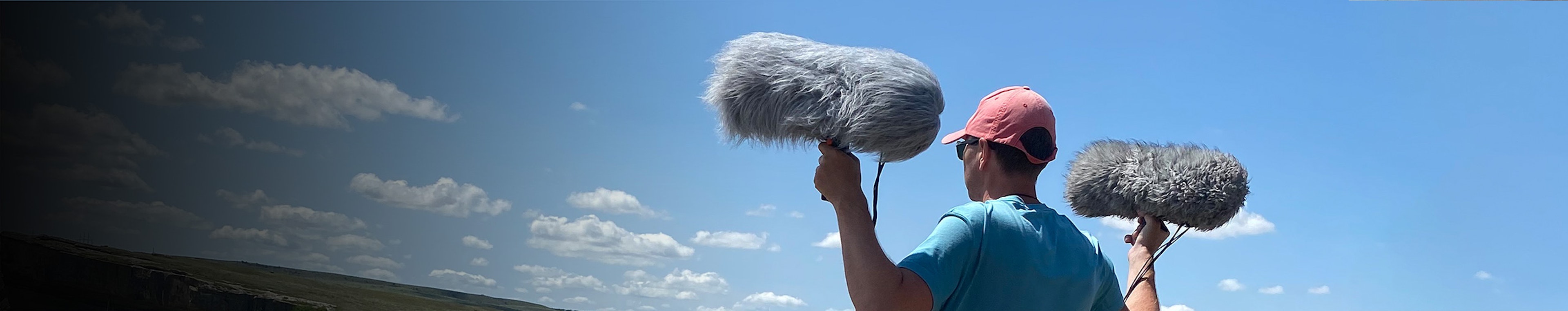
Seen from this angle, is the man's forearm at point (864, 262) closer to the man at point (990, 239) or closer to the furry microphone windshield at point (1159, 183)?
the man at point (990, 239)

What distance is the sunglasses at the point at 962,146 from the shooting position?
1961mm

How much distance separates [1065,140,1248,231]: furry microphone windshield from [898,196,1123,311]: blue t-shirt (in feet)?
3.73

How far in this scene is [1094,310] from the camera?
2.26 metres

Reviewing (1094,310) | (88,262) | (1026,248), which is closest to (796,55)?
(1026,248)

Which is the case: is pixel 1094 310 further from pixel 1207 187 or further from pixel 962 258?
pixel 1207 187

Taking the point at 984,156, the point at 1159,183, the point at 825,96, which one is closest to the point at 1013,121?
the point at 984,156

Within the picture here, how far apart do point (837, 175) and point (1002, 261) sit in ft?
1.11

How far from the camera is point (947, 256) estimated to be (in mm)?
1680

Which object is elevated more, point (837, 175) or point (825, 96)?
point (825, 96)

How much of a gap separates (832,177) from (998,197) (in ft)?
1.27

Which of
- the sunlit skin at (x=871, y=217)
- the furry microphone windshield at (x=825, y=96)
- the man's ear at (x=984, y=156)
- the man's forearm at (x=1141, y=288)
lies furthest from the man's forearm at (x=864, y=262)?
the man's forearm at (x=1141, y=288)

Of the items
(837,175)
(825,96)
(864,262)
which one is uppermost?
(825,96)

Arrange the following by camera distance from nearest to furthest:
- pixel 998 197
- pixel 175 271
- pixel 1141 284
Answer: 1. pixel 998 197
2. pixel 1141 284
3. pixel 175 271

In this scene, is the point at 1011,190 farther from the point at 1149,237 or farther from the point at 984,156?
the point at 1149,237
